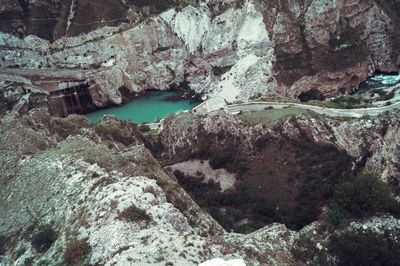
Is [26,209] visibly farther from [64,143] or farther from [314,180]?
[314,180]

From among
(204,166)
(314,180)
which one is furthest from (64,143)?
(314,180)

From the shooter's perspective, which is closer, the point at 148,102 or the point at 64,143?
the point at 64,143

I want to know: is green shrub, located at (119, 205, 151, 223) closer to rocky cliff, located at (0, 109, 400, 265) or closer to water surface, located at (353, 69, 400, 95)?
rocky cliff, located at (0, 109, 400, 265)

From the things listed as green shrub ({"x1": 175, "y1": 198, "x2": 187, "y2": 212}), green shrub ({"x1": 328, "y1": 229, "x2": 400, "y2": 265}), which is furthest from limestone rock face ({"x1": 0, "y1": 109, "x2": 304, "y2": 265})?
green shrub ({"x1": 328, "y1": 229, "x2": 400, "y2": 265})

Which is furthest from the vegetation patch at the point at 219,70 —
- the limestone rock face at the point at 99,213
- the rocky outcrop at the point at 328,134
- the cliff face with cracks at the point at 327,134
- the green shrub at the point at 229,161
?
the limestone rock face at the point at 99,213

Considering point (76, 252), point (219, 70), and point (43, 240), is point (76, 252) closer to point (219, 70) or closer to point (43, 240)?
point (43, 240)

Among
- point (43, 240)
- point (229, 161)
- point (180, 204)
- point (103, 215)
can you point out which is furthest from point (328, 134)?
point (43, 240)
